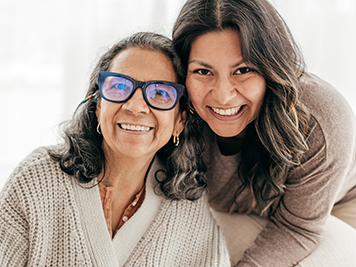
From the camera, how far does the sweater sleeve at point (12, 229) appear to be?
1386 millimetres

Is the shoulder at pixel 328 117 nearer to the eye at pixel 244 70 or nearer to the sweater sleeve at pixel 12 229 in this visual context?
the eye at pixel 244 70

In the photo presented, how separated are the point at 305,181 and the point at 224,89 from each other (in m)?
0.63

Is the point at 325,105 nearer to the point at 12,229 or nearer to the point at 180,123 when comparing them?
the point at 180,123

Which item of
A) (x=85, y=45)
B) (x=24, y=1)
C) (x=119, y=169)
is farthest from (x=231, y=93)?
(x=24, y=1)

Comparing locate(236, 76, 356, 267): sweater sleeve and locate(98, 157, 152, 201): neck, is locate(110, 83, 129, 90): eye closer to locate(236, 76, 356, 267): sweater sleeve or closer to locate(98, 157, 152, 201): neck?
locate(98, 157, 152, 201): neck

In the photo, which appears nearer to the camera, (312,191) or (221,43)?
(221,43)

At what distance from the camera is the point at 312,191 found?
170cm

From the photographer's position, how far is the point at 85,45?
3102 mm

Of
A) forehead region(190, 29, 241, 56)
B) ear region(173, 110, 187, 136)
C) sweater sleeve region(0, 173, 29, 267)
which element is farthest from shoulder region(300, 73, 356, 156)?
sweater sleeve region(0, 173, 29, 267)

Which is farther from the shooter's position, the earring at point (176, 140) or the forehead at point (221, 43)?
the earring at point (176, 140)

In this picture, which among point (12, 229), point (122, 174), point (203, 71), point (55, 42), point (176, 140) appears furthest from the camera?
point (55, 42)

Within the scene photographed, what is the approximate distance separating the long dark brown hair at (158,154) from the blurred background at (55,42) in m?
1.34

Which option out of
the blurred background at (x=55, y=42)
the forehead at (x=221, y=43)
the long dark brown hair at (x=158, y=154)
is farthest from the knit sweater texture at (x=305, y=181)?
the blurred background at (x=55, y=42)

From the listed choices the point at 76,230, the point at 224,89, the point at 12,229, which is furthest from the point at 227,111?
the point at 12,229
